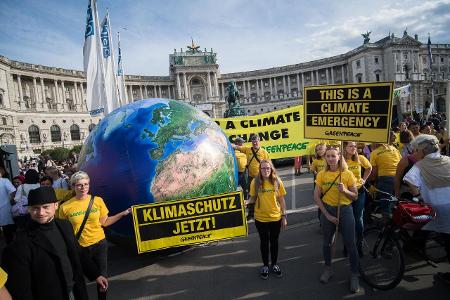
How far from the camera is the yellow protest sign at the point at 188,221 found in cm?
462

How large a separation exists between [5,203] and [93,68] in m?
5.63

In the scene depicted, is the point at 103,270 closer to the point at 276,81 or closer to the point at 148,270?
the point at 148,270

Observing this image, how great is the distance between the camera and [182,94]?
76.2m

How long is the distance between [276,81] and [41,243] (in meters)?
80.0

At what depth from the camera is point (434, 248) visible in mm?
4633

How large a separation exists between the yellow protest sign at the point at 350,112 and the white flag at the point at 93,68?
7.83 meters

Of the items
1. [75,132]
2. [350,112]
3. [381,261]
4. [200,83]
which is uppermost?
[200,83]

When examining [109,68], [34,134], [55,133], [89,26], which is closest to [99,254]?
[109,68]

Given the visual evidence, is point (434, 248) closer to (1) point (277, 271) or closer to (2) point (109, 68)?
(1) point (277, 271)

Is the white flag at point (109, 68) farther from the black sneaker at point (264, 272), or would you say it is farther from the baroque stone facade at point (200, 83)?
the baroque stone facade at point (200, 83)

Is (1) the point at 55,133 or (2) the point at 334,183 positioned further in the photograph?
(1) the point at 55,133

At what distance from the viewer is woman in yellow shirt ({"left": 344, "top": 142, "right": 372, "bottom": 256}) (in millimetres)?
4797

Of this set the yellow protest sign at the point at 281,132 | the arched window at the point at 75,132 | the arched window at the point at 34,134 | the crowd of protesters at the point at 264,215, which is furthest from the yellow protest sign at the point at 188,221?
the arched window at the point at 75,132

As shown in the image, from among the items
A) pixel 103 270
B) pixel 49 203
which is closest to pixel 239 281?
pixel 103 270
